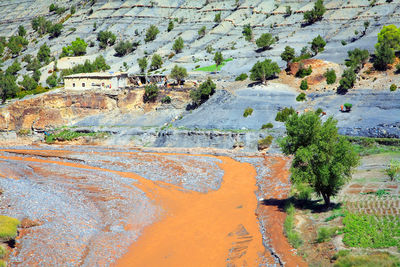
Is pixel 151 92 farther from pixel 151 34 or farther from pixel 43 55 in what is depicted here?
pixel 43 55

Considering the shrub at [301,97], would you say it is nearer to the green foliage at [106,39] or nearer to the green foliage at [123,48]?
the green foliage at [123,48]

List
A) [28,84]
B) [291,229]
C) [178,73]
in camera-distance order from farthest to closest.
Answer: [28,84] → [178,73] → [291,229]

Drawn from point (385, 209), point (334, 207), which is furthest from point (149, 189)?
point (385, 209)

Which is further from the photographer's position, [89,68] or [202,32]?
[202,32]

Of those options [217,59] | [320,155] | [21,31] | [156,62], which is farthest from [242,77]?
[21,31]

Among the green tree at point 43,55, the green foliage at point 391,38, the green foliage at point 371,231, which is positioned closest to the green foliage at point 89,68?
the green tree at point 43,55

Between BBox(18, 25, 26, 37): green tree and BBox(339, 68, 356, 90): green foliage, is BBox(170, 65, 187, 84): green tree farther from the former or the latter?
BBox(18, 25, 26, 37): green tree

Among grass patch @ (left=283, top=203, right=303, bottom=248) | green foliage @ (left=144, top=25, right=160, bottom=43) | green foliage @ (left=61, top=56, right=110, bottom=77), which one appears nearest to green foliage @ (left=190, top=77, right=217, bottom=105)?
green foliage @ (left=61, top=56, right=110, bottom=77)
